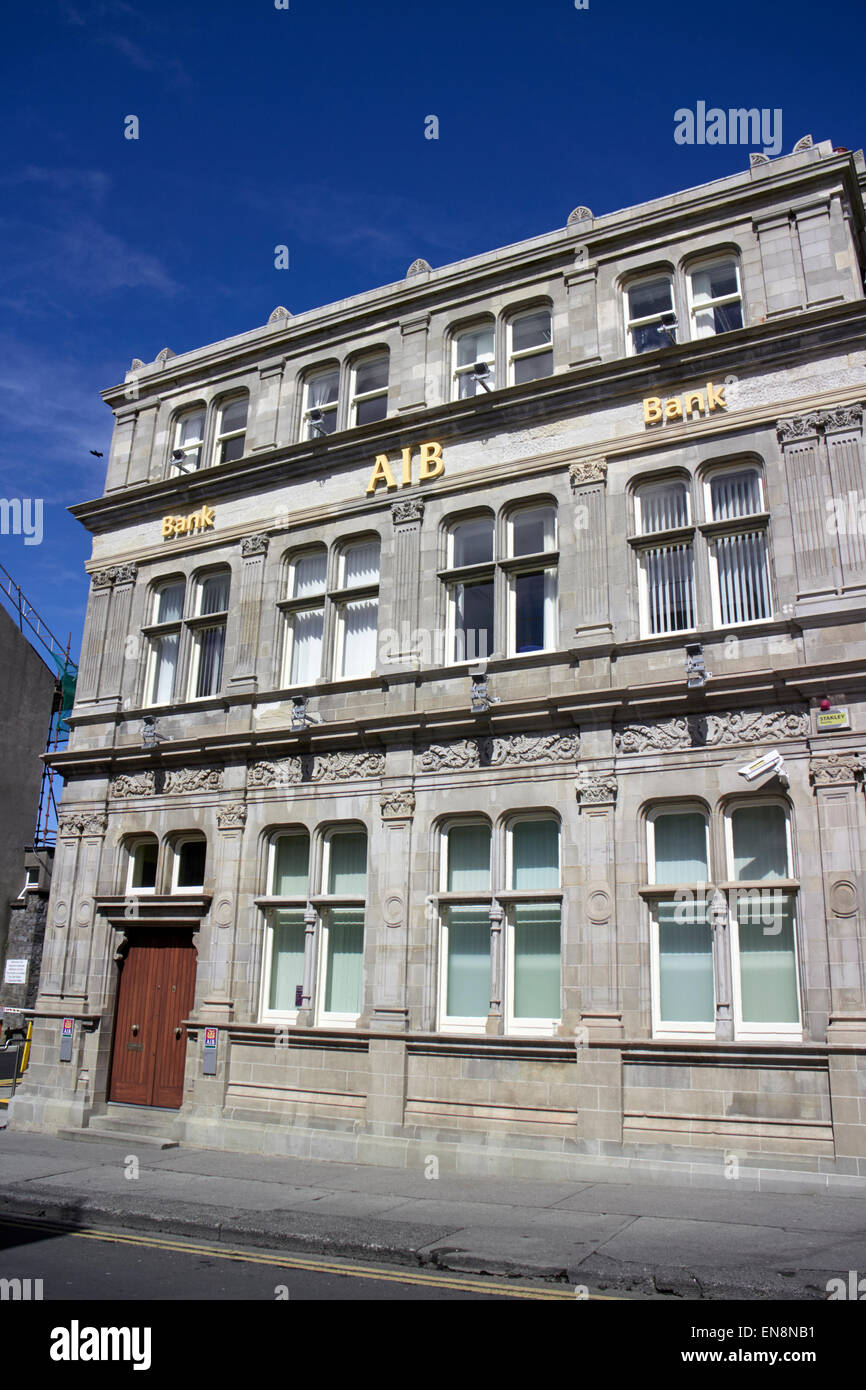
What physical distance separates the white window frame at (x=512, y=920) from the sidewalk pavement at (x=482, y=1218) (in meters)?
2.20

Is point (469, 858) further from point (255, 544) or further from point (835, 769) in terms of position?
point (255, 544)

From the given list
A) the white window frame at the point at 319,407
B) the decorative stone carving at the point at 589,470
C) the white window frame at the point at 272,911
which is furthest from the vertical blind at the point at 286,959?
the white window frame at the point at 319,407

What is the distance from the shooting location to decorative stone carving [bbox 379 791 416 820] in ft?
54.1

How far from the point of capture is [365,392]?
20109mm

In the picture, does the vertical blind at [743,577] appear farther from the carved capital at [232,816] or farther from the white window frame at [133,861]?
the white window frame at [133,861]

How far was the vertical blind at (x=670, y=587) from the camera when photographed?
1561 centimetres

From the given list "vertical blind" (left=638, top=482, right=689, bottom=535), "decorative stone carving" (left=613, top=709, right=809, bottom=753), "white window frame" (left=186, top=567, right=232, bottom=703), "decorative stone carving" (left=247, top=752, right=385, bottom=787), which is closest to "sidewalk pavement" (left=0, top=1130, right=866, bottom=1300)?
"decorative stone carving" (left=613, top=709, right=809, bottom=753)

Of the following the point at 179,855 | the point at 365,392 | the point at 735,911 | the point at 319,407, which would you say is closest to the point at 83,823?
the point at 179,855

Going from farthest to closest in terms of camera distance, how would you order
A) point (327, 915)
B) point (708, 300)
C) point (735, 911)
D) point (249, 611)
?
point (249, 611) → point (327, 915) → point (708, 300) → point (735, 911)

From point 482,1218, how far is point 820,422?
11560mm

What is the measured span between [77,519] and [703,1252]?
18955 millimetres

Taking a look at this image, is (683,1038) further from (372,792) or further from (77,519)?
(77,519)

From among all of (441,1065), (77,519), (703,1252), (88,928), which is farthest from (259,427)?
(703,1252)

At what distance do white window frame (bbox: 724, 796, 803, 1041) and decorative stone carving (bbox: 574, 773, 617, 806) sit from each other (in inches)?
63.8
